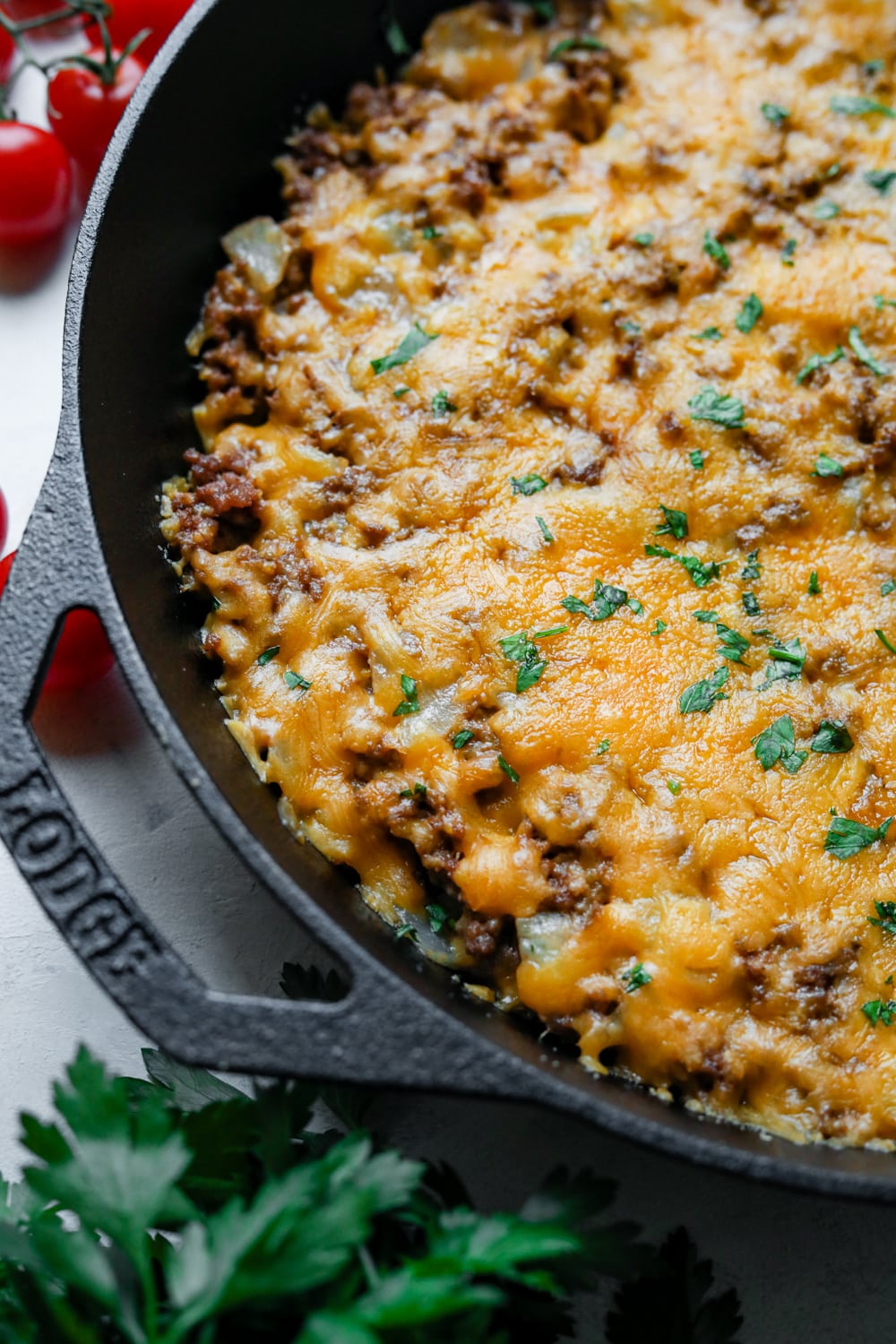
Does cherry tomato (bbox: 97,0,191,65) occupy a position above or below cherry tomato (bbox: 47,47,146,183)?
above

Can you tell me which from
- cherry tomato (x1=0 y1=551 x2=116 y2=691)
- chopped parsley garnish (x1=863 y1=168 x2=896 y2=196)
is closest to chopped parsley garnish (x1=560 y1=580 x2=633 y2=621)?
cherry tomato (x1=0 y1=551 x2=116 y2=691)

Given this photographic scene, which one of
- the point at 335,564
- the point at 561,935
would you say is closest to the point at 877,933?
the point at 561,935

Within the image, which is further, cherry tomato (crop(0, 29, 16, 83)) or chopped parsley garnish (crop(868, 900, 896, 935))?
cherry tomato (crop(0, 29, 16, 83))

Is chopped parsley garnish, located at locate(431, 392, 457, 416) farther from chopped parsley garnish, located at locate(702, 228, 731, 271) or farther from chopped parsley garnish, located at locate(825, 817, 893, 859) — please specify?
chopped parsley garnish, located at locate(825, 817, 893, 859)

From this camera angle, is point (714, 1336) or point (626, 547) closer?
point (714, 1336)

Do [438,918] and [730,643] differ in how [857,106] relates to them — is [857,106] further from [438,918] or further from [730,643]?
[438,918]

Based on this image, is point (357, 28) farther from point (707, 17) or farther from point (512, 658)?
point (512, 658)

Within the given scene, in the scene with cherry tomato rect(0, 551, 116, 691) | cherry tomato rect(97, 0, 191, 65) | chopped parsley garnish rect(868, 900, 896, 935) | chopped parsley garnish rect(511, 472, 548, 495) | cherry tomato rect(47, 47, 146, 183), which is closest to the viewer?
chopped parsley garnish rect(868, 900, 896, 935)
